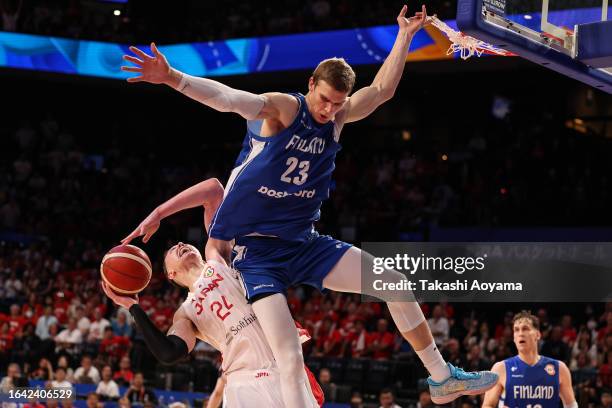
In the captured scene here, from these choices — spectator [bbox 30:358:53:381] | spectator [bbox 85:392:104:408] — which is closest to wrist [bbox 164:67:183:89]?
spectator [bbox 85:392:104:408]

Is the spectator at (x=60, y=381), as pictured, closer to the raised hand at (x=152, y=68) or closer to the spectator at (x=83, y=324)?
the spectator at (x=83, y=324)

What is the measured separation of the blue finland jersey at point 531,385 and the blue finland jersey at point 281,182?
14.6 ft

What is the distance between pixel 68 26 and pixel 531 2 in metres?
21.1

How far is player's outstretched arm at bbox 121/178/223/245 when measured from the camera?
6.15 meters

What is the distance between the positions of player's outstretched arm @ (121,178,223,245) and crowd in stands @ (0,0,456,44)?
15.1 m

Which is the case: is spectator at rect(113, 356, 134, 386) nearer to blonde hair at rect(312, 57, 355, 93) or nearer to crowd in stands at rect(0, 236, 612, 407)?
crowd in stands at rect(0, 236, 612, 407)

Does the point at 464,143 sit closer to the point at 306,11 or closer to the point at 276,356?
the point at 306,11

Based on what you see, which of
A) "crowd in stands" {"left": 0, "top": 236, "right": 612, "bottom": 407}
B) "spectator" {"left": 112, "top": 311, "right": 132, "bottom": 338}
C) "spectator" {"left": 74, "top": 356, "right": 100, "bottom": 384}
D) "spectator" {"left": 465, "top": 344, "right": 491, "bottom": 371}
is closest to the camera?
"spectator" {"left": 465, "top": 344, "right": 491, "bottom": 371}

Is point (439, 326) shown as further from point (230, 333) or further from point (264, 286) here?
point (264, 286)

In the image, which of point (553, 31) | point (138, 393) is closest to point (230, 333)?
point (553, 31)

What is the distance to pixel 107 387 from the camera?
45.9 ft

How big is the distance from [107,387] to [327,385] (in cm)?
340

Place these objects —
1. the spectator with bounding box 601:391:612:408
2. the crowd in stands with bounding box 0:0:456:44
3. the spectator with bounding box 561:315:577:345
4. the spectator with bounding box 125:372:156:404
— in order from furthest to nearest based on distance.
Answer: the crowd in stands with bounding box 0:0:456:44
the spectator with bounding box 125:372:156:404
the spectator with bounding box 561:315:577:345
the spectator with bounding box 601:391:612:408

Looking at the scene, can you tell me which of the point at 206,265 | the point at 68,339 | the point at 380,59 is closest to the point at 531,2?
the point at 206,265
